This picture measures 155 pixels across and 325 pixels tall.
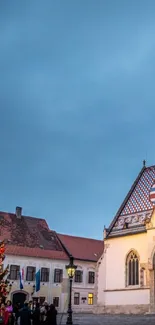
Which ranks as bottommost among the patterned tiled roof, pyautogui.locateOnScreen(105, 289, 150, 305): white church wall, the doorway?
the doorway

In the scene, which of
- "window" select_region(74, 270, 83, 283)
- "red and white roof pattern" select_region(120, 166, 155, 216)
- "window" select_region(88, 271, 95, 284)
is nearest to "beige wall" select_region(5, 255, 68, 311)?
"window" select_region(74, 270, 83, 283)

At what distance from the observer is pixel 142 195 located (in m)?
40.6

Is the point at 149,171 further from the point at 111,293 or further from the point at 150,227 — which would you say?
the point at 111,293

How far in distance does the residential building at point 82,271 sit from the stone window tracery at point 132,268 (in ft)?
46.7

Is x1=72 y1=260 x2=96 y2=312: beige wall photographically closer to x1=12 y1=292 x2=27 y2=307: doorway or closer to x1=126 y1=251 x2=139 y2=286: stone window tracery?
x1=12 y1=292 x2=27 y2=307: doorway

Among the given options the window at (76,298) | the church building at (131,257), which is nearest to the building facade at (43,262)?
the window at (76,298)

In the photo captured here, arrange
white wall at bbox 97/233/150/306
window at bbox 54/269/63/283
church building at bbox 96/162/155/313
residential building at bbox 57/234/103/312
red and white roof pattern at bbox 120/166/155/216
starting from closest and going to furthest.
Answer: church building at bbox 96/162/155/313 < white wall at bbox 97/233/150/306 < red and white roof pattern at bbox 120/166/155/216 < window at bbox 54/269/63/283 < residential building at bbox 57/234/103/312

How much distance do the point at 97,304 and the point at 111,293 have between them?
2038 mm

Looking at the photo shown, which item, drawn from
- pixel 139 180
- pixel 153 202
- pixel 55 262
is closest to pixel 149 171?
pixel 139 180

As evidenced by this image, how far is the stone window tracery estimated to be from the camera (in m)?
37.2

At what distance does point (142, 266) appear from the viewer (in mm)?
36188

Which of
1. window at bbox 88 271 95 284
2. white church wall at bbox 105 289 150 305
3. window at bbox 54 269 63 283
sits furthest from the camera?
window at bbox 88 271 95 284

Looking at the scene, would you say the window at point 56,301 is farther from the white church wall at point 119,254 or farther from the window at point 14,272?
the white church wall at point 119,254

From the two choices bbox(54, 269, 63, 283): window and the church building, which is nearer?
the church building
